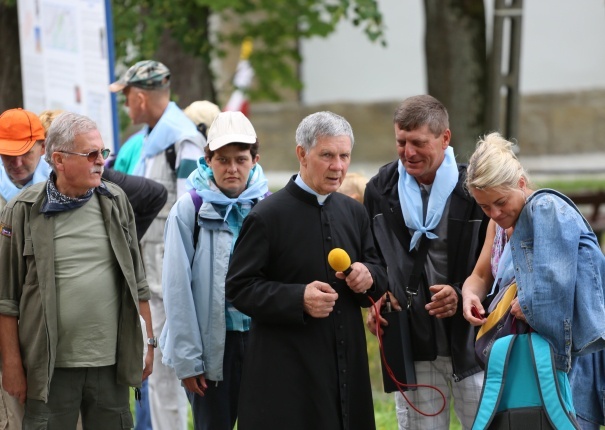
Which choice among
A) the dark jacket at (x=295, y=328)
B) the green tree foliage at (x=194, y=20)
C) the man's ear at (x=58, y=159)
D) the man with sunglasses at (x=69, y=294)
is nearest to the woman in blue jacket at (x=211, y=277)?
the man with sunglasses at (x=69, y=294)

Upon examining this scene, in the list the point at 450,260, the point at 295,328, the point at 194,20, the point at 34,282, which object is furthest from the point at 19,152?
the point at 194,20

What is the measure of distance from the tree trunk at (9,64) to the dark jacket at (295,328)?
21.0ft

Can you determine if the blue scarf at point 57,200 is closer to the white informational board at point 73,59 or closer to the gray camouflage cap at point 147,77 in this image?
the gray camouflage cap at point 147,77

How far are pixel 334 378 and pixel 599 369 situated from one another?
1102mm

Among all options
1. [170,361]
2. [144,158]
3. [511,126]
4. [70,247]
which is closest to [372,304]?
[170,361]

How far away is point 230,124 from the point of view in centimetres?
527

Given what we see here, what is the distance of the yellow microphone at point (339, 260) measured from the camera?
4641mm

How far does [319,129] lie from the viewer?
4.82m

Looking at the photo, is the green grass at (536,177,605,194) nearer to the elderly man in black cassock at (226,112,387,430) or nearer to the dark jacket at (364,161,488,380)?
the dark jacket at (364,161,488,380)

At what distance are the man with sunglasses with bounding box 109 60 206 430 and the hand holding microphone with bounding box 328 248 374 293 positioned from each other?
2.08 metres

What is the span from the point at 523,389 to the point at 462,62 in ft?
19.7

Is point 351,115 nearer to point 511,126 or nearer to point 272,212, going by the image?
point 511,126

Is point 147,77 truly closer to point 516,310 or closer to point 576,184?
point 516,310

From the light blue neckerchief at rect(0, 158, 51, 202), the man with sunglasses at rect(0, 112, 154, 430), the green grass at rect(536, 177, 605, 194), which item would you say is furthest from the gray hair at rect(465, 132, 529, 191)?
the green grass at rect(536, 177, 605, 194)
